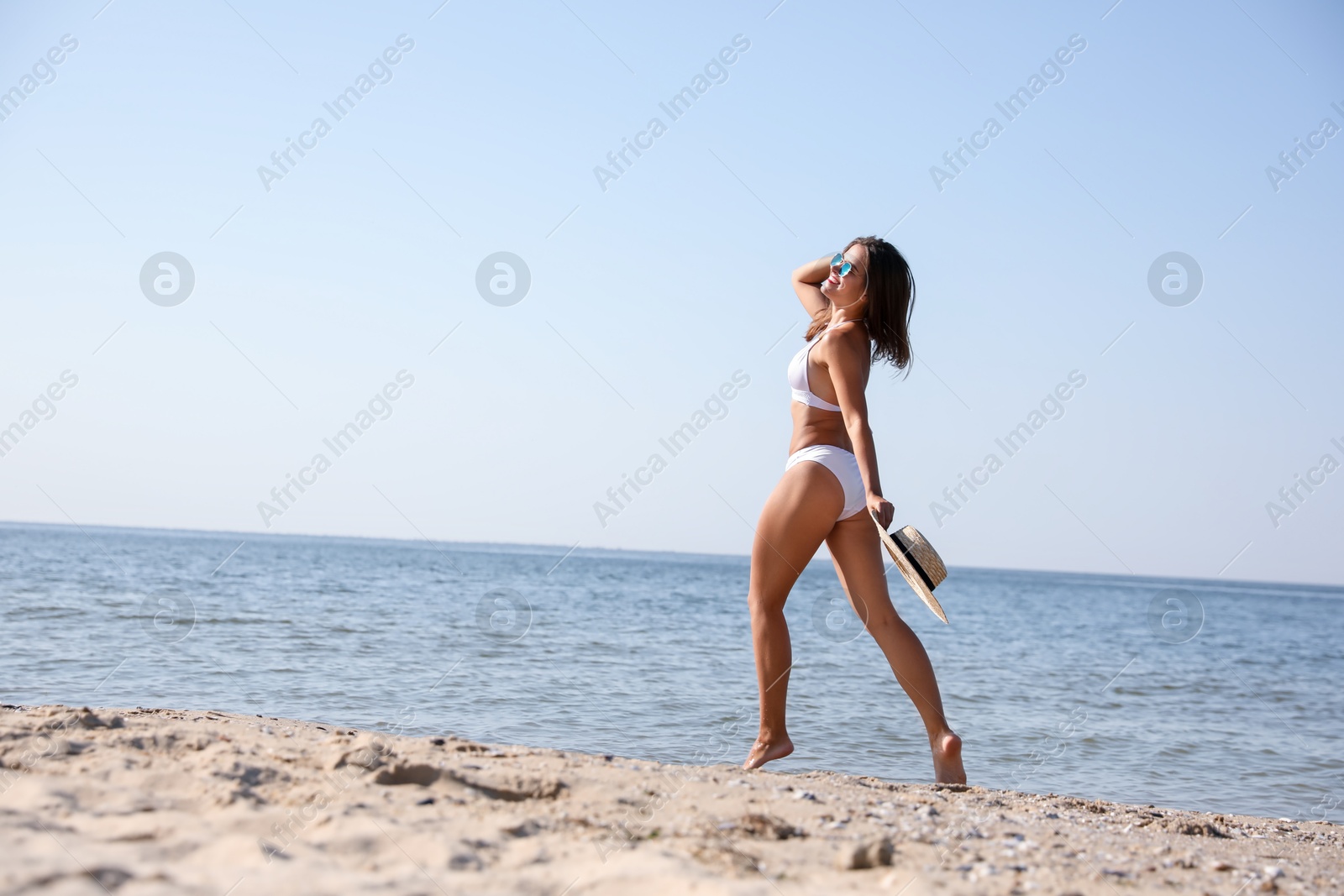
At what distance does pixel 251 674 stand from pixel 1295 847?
597cm

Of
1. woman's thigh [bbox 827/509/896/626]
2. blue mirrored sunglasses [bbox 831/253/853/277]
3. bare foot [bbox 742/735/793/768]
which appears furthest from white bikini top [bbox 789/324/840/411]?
bare foot [bbox 742/735/793/768]

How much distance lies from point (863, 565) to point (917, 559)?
0.22 meters

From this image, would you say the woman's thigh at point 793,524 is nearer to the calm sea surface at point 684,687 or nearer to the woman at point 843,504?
the woman at point 843,504

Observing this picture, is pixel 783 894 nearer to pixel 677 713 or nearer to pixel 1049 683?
pixel 677 713

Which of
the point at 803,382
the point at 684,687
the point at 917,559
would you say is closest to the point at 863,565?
the point at 917,559

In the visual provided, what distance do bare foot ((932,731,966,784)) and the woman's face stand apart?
5.46 feet

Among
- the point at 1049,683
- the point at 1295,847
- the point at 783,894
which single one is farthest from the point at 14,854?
the point at 1049,683

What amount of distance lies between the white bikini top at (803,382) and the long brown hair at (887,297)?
194 millimetres

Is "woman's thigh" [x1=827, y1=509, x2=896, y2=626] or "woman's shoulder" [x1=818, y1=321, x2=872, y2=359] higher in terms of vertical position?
"woman's shoulder" [x1=818, y1=321, x2=872, y2=359]

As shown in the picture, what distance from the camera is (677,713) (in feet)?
19.5

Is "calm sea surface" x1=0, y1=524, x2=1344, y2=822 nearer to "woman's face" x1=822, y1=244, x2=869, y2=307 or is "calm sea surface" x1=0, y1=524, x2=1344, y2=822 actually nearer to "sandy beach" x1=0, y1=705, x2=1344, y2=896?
"sandy beach" x1=0, y1=705, x2=1344, y2=896

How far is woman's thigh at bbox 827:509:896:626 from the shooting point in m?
3.41

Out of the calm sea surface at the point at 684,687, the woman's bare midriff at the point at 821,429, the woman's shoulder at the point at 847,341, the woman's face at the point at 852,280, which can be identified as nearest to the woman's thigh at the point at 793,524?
the woman's bare midriff at the point at 821,429

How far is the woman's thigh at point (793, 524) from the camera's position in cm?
338
